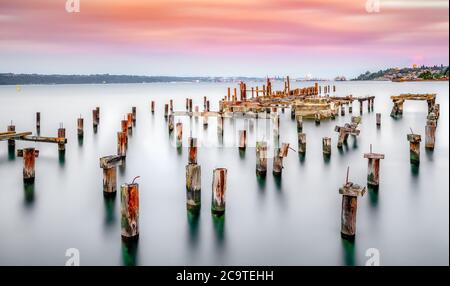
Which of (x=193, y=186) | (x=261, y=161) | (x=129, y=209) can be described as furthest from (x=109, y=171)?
(x=261, y=161)

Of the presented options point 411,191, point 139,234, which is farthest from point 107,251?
point 411,191

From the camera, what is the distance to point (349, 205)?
720 cm

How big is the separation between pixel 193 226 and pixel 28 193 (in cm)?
482

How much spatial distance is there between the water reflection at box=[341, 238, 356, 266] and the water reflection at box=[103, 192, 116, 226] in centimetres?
441

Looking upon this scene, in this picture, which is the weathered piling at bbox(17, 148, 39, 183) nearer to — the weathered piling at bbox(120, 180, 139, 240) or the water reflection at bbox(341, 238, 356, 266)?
the weathered piling at bbox(120, 180, 139, 240)

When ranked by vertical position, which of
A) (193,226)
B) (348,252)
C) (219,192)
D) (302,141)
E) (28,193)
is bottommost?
(348,252)

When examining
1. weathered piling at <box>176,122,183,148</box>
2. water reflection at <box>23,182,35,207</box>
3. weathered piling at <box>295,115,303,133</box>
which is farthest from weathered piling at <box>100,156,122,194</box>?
weathered piling at <box>295,115,303,133</box>

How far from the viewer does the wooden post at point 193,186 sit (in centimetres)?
Answer: 879

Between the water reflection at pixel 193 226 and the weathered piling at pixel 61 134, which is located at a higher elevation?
the weathered piling at pixel 61 134

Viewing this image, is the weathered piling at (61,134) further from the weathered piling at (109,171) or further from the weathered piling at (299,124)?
the weathered piling at (299,124)

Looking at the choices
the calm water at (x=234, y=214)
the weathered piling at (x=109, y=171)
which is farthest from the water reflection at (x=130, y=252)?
the weathered piling at (x=109, y=171)

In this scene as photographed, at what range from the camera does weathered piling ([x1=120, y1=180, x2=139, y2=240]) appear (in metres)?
7.09

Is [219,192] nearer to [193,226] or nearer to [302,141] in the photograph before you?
[193,226]

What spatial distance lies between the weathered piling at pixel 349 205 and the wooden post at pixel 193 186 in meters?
2.82
